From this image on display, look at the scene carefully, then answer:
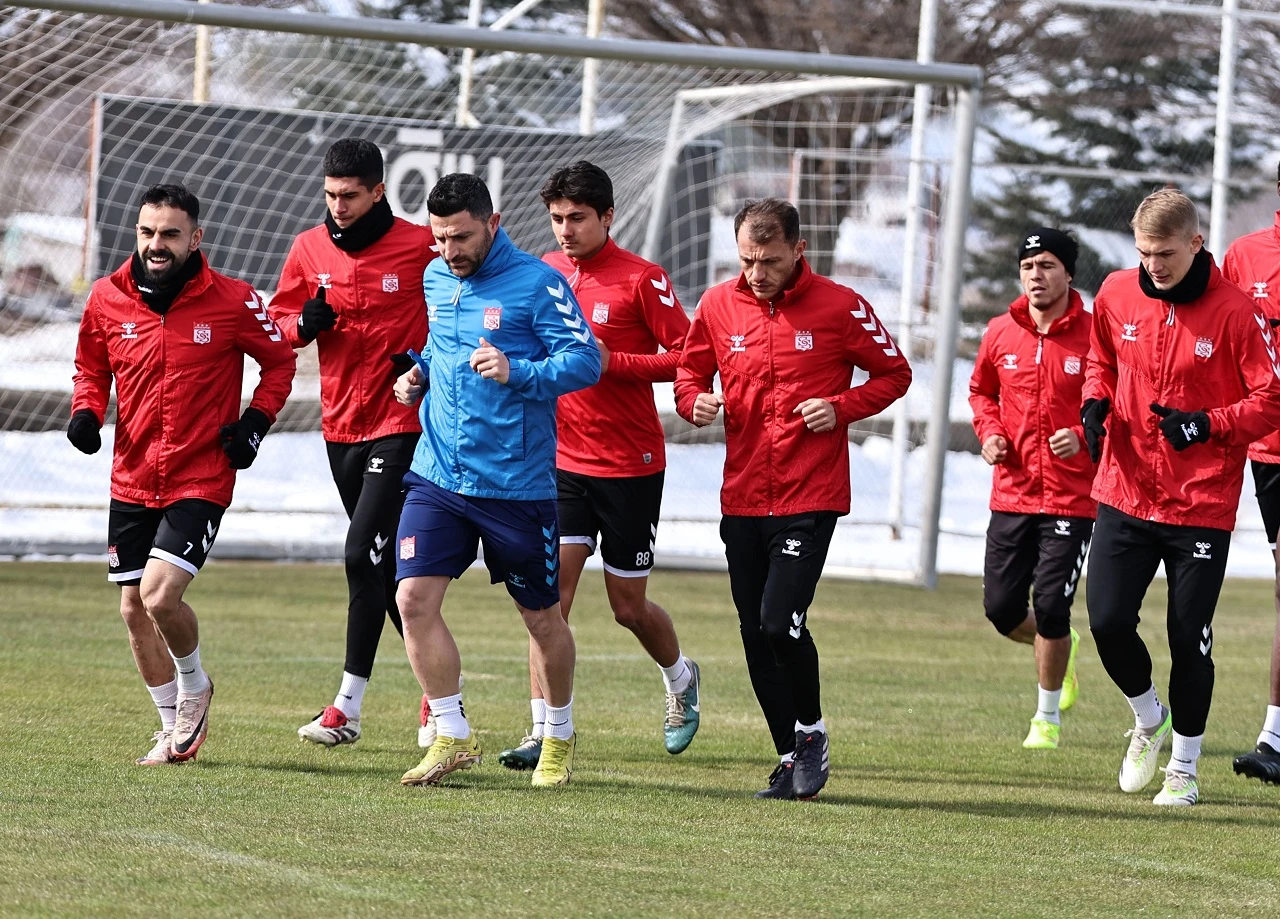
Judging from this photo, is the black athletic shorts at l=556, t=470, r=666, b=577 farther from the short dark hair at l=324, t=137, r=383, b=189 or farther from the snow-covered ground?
the snow-covered ground

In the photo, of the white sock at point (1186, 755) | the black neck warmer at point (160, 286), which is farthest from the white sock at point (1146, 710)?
the black neck warmer at point (160, 286)

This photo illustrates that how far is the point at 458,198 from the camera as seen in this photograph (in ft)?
20.5

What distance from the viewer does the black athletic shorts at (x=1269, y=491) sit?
757cm

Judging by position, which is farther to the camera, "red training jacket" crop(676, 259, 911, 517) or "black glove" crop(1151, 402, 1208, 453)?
"red training jacket" crop(676, 259, 911, 517)

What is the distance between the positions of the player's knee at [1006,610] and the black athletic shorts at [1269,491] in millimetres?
1198

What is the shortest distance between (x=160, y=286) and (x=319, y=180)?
8.26m

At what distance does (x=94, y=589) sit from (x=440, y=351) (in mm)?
6773

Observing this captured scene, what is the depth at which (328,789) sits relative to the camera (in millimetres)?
6156

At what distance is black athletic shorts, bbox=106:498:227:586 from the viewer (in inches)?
258

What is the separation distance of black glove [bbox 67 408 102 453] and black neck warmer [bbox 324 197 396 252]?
49.1 inches

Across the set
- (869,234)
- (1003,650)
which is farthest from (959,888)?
(869,234)

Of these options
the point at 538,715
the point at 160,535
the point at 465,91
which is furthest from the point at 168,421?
the point at 465,91

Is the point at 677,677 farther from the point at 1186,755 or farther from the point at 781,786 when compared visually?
the point at 1186,755

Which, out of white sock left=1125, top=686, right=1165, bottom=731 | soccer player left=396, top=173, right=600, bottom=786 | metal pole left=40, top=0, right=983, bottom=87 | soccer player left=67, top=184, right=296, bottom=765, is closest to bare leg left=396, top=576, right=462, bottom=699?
soccer player left=396, top=173, right=600, bottom=786
